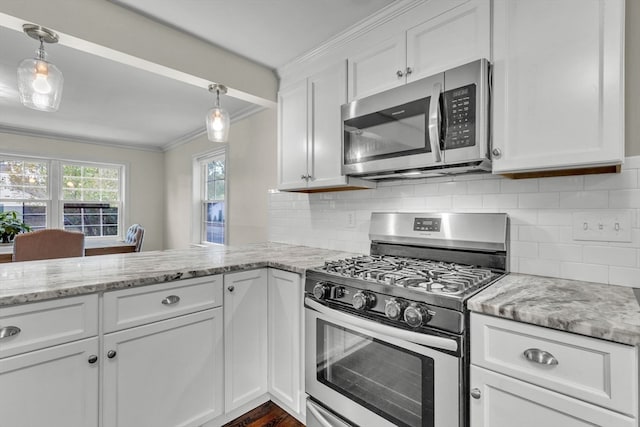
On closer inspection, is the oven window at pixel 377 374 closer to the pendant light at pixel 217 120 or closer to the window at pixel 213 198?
the pendant light at pixel 217 120

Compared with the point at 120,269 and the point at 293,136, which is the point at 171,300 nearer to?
the point at 120,269

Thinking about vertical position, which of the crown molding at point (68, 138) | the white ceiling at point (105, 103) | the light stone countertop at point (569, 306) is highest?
the white ceiling at point (105, 103)

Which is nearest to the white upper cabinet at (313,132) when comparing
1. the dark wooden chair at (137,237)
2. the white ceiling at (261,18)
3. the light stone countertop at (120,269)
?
the white ceiling at (261,18)

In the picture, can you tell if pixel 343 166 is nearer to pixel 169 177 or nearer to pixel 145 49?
pixel 145 49

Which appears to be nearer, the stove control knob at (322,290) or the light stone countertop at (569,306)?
the light stone countertop at (569,306)

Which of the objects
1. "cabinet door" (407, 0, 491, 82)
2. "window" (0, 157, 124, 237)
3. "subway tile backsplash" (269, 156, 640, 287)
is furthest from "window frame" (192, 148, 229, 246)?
"cabinet door" (407, 0, 491, 82)

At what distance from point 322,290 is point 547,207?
1100 millimetres

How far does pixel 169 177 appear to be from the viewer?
526cm

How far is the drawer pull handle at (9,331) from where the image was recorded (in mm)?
1055

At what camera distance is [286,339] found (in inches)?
67.7

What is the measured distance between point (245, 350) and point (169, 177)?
4.37 m

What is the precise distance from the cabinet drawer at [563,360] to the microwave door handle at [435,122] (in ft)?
2.39

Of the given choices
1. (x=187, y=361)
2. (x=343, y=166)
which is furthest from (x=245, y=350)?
(x=343, y=166)

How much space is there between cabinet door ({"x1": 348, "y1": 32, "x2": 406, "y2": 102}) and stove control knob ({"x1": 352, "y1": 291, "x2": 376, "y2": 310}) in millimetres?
1123
